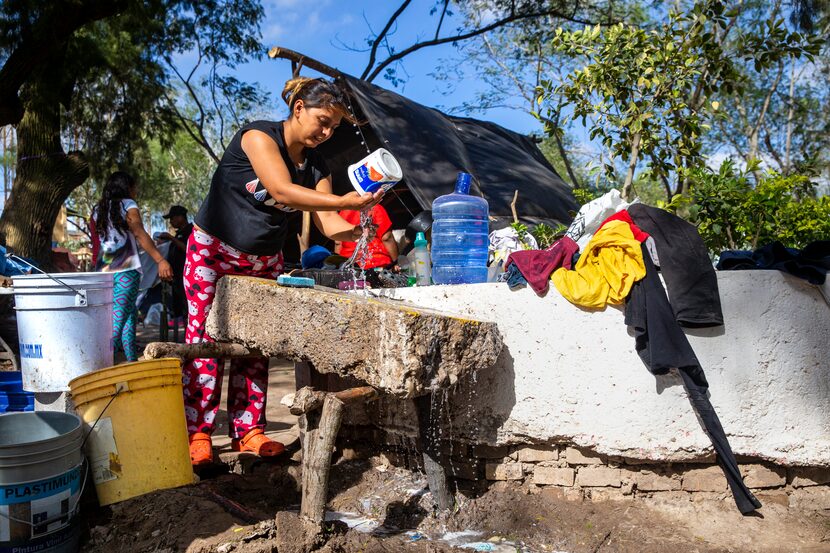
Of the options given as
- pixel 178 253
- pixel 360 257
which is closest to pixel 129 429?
pixel 360 257

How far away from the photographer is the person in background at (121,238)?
4848mm

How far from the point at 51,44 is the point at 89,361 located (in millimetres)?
5843

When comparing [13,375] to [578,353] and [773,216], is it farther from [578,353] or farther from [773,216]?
[773,216]

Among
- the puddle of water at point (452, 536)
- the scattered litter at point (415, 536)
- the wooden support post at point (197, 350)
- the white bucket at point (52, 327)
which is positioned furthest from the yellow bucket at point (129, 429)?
the scattered litter at point (415, 536)

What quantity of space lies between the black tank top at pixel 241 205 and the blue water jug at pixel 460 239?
0.98 meters

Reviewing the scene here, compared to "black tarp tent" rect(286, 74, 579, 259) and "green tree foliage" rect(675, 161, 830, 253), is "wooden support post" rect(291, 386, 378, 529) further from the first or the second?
"black tarp tent" rect(286, 74, 579, 259)

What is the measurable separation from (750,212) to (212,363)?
3.41 m

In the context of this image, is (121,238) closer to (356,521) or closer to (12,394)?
(12,394)

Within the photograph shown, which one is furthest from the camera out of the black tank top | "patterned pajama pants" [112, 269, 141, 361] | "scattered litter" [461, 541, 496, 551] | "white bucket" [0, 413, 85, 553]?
"patterned pajama pants" [112, 269, 141, 361]

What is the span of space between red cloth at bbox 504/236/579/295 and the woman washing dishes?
0.79 meters

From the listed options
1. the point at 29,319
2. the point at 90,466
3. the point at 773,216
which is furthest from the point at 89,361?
the point at 773,216

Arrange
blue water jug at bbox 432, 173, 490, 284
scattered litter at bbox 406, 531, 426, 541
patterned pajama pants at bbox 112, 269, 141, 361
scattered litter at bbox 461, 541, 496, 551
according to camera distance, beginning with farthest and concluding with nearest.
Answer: patterned pajama pants at bbox 112, 269, 141, 361, blue water jug at bbox 432, 173, 490, 284, scattered litter at bbox 406, 531, 426, 541, scattered litter at bbox 461, 541, 496, 551

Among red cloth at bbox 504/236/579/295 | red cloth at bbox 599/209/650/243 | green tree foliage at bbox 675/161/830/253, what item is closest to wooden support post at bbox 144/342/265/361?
red cloth at bbox 504/236/579/295

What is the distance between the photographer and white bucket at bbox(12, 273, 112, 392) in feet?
9.62
